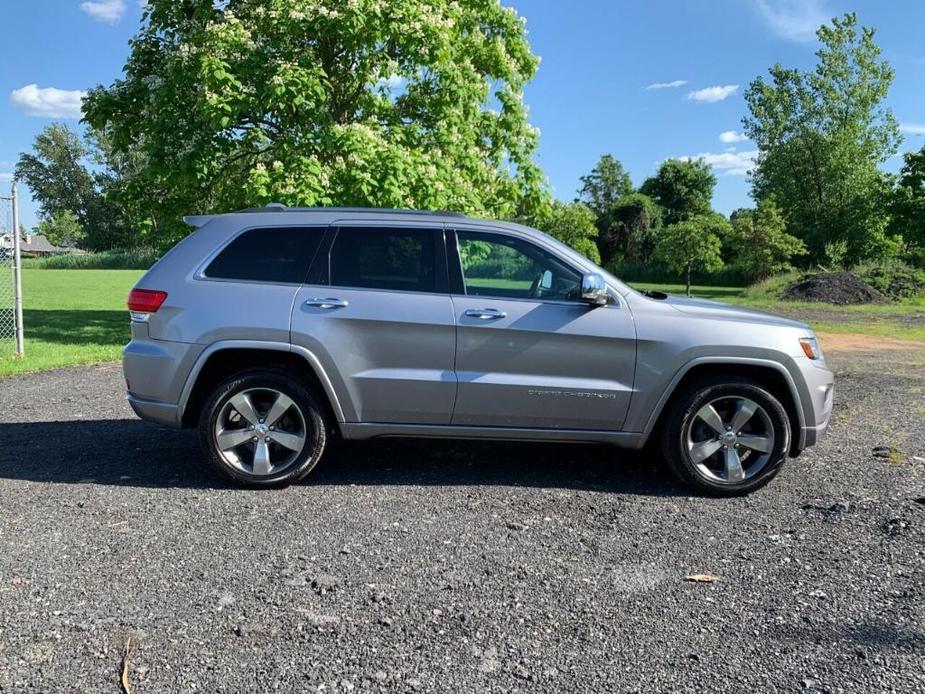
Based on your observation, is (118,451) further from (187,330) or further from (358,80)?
(358,80)

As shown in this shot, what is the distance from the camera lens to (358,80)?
15094 mm

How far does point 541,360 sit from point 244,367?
205 centimetres

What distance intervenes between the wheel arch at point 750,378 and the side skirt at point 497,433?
185 mm

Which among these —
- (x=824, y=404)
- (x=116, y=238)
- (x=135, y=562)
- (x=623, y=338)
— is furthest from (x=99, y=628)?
(x=116, y=238)

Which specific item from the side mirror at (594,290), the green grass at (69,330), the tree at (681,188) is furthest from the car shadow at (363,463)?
the tree at (681,188)

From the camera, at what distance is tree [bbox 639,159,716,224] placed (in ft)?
225

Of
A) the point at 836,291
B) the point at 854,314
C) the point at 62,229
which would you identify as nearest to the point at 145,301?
the point at 854,314

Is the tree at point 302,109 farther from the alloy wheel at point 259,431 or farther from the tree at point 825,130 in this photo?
the tree at point 825,130

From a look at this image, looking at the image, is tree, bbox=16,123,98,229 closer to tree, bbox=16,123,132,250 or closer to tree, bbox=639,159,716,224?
tree, bbox=16,123,132,250

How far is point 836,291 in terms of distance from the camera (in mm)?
28438

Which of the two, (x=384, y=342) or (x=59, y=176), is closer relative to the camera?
(x=384, y=342)

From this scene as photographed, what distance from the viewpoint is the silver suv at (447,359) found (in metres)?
4.96

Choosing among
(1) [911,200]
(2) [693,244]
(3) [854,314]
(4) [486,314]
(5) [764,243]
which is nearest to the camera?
(4) [486,314]

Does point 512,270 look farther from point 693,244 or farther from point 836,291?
point 693,244
